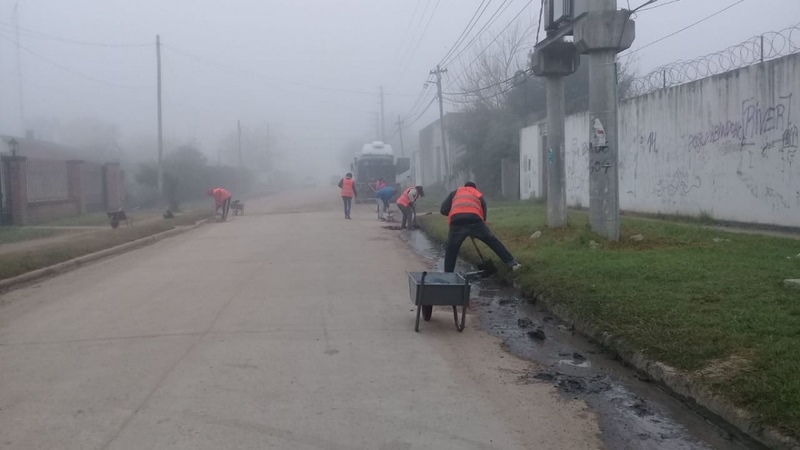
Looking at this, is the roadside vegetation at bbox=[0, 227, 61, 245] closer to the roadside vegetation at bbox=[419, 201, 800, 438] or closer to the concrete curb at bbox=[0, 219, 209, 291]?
the concrete curb at bbox=[0, 219, 209, 291]

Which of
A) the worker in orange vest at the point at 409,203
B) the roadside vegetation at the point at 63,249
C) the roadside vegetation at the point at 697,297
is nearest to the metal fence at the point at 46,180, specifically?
the roadside vegetation at the point at 63,249

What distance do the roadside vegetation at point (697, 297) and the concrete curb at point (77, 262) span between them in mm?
7960

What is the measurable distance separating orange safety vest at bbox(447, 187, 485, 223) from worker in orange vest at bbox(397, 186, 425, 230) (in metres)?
9.31

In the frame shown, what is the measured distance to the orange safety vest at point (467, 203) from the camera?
1030cm

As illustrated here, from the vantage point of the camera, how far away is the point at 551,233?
15.3m

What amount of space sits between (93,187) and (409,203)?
64.7ft

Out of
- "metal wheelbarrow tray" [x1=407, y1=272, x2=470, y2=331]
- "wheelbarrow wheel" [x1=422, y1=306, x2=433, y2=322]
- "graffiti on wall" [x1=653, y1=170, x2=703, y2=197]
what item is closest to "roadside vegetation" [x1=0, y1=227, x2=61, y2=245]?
"wheelbarrow wheel" [x1=422, y1=306, x2=433, y2=322]

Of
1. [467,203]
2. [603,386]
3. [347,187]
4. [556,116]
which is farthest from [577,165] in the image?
[603,386]

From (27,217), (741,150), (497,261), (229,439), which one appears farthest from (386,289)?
(27,217)

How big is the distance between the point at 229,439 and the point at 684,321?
443 cm

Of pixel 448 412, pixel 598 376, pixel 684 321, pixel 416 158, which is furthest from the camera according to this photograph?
pixel 416 158

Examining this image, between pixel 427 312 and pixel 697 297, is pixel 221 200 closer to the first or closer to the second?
pixel 427 312

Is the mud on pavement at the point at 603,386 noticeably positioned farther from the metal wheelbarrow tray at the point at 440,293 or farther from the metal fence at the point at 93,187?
the metal fence at the point at 93,187

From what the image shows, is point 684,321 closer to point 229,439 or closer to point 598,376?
point 598,376
